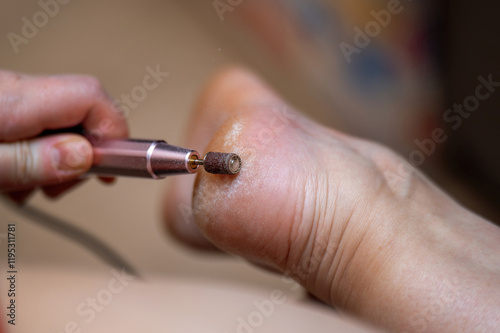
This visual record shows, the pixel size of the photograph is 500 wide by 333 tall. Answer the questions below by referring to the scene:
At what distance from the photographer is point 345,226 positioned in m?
0.49

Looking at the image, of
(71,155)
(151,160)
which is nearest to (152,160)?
(151,160)

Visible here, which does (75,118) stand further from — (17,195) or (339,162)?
(339,162)

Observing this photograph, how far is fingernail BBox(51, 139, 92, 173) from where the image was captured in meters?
0.55

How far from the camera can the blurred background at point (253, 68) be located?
929mm

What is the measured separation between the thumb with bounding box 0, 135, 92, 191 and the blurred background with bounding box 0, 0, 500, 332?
152mm

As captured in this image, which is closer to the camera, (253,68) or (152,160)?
(152,160)

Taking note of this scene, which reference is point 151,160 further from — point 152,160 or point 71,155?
point 71,155

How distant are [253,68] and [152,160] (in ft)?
2.41

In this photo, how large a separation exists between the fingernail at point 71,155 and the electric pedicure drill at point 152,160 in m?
0.01

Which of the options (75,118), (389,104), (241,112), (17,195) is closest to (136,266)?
(17,195)

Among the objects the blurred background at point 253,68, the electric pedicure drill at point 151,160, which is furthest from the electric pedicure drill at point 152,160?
the blurred background at point 253,68

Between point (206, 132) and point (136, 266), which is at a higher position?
point (206, 132)

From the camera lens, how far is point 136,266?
0.90m

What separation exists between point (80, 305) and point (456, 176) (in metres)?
1.04
